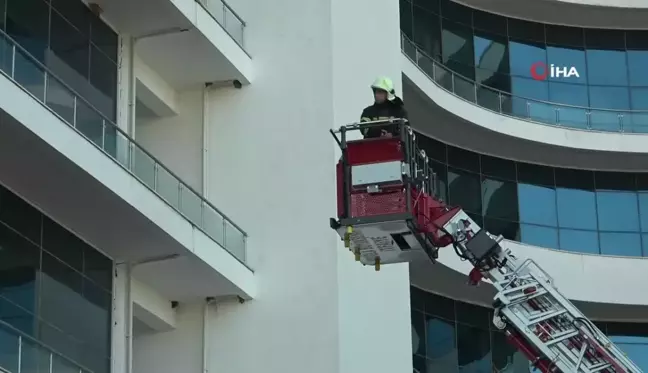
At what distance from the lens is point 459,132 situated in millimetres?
38594

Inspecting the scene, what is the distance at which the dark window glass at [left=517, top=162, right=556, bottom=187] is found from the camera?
1599 inches

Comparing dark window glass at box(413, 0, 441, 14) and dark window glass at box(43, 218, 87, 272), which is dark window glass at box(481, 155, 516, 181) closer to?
dark window glass at box(413, 0, 441, 14)

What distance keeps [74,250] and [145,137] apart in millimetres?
5827

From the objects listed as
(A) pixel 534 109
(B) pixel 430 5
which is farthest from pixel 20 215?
(A) pixel 534 109

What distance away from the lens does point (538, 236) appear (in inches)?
1570

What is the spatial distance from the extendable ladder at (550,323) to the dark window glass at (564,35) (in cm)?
2116

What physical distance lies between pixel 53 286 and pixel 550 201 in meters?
18.4

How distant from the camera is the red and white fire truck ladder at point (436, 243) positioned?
69.3 feet

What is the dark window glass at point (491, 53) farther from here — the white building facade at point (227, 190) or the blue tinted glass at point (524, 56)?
the white building facade at point (227, 190)

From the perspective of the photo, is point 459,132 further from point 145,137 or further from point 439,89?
point 145,137

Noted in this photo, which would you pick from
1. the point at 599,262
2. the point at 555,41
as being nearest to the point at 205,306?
the point at 599,262

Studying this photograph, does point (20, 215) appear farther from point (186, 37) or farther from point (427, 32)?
point (427, 32)

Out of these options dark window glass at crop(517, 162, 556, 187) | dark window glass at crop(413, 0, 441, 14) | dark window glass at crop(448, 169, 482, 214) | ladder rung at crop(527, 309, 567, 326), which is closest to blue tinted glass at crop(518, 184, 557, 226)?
dark window glass at crop(517, 162, 556, 187)

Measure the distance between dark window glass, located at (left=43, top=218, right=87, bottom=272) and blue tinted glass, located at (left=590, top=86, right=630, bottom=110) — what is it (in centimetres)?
1942
